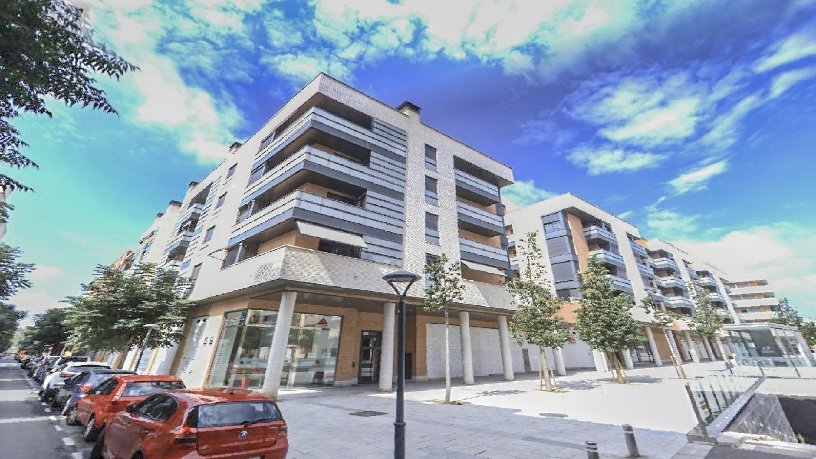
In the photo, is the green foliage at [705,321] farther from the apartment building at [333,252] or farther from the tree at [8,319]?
the tree at [8,319]

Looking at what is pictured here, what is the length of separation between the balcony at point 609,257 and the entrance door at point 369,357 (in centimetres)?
2731

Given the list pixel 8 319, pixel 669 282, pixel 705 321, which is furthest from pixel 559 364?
pixel 8 319

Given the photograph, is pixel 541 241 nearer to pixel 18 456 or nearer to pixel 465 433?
pixel 465 433

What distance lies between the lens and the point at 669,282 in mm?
51656

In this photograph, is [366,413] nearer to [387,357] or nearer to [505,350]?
[387,357]

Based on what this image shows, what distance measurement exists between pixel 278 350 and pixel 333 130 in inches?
512

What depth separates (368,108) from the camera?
23703mm

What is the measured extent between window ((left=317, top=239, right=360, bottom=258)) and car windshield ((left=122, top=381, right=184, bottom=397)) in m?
10.9

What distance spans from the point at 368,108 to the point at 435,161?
6673mm

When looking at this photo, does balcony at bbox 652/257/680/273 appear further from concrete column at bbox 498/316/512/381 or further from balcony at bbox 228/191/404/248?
balcony at bbox 228/191/404/248

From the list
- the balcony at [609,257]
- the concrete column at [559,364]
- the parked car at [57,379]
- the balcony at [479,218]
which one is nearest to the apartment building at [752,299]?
the balcony at [609,257]

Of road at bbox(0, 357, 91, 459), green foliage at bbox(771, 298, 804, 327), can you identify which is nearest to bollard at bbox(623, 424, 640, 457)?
road at bbox(0, 357, 91, 459)

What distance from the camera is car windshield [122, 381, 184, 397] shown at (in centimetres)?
861

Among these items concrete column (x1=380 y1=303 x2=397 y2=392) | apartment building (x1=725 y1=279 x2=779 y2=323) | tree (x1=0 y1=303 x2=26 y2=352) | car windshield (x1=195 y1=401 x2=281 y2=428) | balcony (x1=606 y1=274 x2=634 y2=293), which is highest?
apartment building (x1=725 y1=279 x2=779 y2=323)
